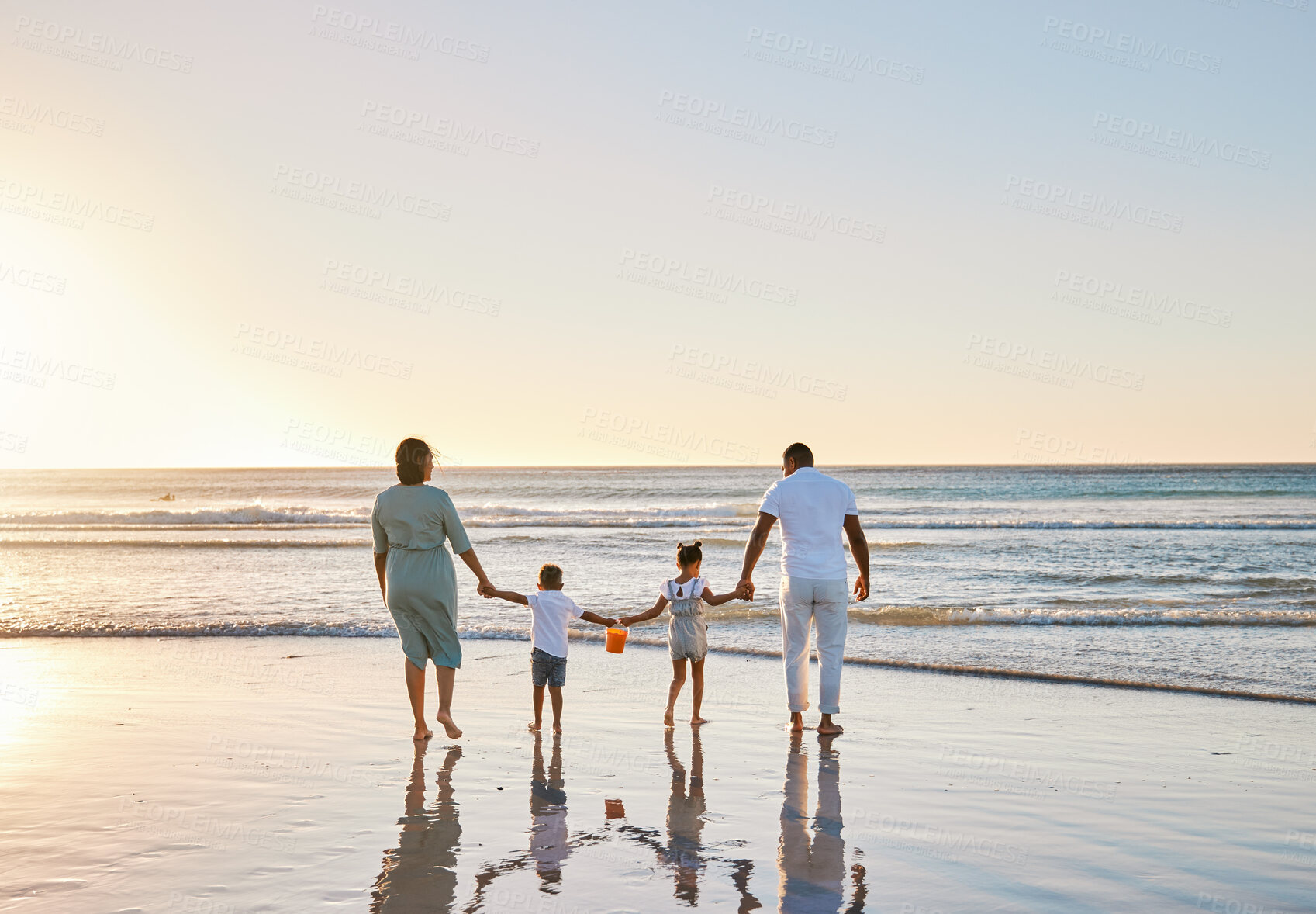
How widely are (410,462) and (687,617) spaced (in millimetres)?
2378

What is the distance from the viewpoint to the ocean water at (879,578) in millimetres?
10445

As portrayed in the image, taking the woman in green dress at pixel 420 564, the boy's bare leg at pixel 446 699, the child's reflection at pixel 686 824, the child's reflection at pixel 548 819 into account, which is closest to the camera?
the child's reflection at pixel 686 824

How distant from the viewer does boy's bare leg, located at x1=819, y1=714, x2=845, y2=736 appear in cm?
659

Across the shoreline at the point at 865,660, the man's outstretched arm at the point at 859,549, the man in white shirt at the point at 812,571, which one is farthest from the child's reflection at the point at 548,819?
the shoreline at the point at 865,660

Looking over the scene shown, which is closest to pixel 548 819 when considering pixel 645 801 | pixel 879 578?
pixel 645 801

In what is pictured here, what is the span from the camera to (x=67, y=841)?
4.30 meters

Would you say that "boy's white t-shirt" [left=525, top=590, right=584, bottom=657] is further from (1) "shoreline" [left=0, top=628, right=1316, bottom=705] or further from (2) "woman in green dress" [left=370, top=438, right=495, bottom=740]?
(1) "shoreline" [left=0, top=628, right=1316, bottom=705]

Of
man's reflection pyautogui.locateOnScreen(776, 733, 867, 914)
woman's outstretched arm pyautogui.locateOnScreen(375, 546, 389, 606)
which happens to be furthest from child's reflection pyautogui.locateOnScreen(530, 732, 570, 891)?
woman's outstretched arm pyautogui.locateOnScreen(375, 546, 389, 606)

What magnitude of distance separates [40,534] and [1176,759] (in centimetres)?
3326

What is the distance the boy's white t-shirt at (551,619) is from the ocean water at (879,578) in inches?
155

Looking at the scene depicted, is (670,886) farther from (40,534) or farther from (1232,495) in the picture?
(1232,495)

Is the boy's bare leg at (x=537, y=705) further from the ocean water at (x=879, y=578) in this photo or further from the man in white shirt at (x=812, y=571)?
the ocean water at (x=879, y=578)

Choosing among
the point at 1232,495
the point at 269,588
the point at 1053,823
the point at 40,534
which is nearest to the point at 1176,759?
the point at 1053,823

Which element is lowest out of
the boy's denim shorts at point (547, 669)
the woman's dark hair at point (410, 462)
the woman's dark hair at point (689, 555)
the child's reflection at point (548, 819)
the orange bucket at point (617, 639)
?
the child's reflection at point (548, 819)
